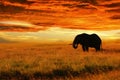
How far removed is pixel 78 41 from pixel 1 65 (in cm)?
2224

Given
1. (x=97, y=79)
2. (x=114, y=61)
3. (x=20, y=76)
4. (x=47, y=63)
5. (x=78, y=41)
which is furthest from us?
(x=78, y=41)

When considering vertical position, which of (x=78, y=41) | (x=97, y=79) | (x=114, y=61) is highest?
(x=97, y=79)

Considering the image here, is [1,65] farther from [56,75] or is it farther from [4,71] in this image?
[56,75]

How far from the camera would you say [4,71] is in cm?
1602

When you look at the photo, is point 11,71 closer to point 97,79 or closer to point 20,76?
point 20,76

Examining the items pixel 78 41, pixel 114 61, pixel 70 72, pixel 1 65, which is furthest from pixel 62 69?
pixel 78 41

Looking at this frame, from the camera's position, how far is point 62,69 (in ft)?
55.9

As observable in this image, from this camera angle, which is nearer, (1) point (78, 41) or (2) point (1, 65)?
(2) point (1, 65)

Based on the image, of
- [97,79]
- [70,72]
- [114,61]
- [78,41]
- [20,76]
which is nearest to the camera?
[97,79]

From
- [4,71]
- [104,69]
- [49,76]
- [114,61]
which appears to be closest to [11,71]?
[4,71]

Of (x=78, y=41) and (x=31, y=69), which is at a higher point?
(x=31, y=69)

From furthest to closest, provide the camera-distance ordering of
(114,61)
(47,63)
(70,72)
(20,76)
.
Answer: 1. (114,61)
2. (47,63)
3. (70,72)
4. (20,76)

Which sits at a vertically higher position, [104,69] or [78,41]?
[104,69]

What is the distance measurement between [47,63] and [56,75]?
7.09ft
